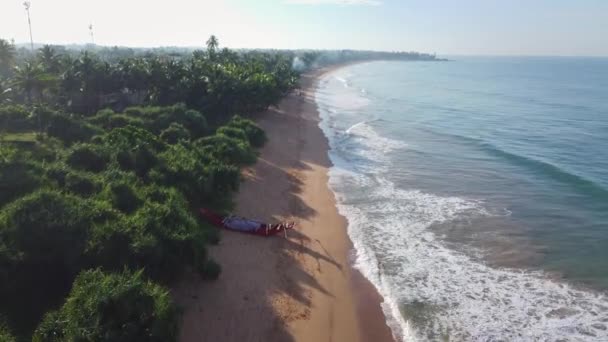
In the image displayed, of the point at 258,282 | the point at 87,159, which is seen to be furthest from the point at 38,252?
the point at 87,159

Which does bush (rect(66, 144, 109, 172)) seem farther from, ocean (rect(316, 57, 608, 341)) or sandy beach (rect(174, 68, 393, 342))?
ocean (rect(316, 57, 608, 341))

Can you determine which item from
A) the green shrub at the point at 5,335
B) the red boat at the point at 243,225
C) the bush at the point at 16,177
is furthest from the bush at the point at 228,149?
the green shrub at the point at 5,335

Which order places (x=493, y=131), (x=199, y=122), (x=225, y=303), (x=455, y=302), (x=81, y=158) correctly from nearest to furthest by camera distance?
1. (x=225, y=303)
2. (x=455, y=302)
3. (x=81, y=158)
4. (x=199, y=122)
5. (x=493, y=131)

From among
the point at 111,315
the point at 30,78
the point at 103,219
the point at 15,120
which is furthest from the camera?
the point at 30,78

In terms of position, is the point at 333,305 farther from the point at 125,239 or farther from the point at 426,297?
the point at 125,239

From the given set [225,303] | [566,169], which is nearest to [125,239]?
[225,303]

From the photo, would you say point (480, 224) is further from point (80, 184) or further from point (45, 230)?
point (45, 230)

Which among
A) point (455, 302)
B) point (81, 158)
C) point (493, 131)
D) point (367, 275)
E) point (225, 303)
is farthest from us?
point (493, 131)
